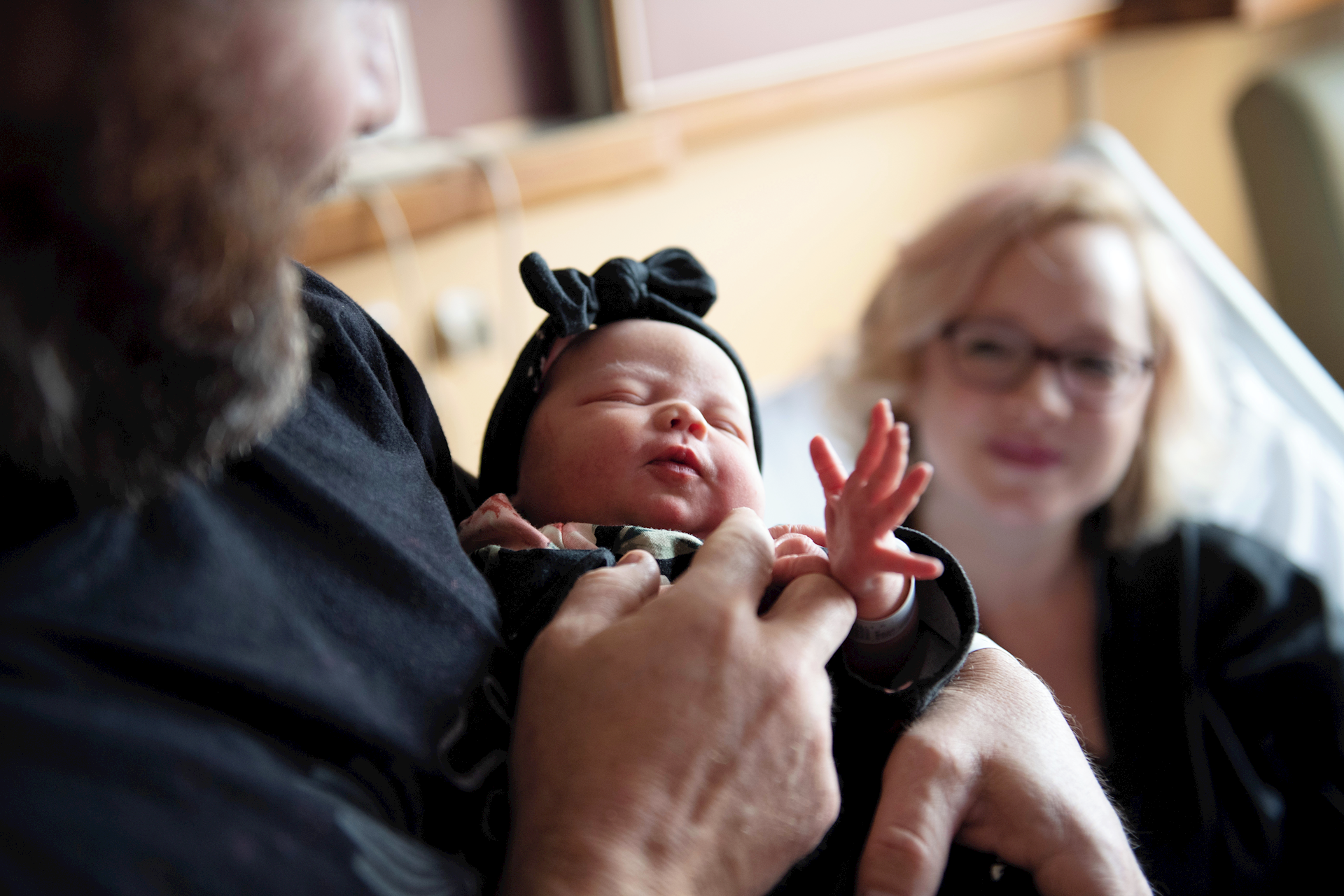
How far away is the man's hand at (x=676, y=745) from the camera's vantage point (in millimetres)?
535

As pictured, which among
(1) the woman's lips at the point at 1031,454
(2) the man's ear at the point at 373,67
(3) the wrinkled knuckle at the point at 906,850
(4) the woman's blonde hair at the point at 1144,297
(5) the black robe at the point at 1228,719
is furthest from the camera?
(4) the woman's blonde hair at the point at 1144,297

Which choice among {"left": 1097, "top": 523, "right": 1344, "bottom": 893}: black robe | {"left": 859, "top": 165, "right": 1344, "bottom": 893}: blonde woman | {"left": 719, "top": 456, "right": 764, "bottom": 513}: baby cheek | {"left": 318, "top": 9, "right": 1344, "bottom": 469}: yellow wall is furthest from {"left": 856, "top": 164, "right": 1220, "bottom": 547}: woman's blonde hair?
{"left": 719, "top": 456, "right": 764, "bottom": 513}: baby cheek

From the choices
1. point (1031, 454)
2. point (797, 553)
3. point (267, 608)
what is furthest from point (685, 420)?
point (1031, 454)

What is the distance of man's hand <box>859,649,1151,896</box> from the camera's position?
0.64 m

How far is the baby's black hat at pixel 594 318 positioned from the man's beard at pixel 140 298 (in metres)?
0.42

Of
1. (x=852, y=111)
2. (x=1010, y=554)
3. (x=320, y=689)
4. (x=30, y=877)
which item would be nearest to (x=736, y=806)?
(x=320, y=689)

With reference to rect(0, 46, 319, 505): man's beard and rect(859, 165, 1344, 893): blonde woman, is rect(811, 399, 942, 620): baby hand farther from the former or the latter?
rect(859, 165, 1344, 893): blonde woman

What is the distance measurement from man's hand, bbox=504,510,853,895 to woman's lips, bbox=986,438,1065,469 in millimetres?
1137

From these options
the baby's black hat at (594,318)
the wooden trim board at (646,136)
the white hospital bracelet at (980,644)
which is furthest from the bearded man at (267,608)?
the wooden trim board at (646,136)

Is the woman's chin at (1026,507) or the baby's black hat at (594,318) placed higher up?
the baby's black hat at (594,318)

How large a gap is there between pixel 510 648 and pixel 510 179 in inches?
49.0

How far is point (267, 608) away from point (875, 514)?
36 centimetres

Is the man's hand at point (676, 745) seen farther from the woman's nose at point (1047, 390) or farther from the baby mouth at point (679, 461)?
the woman's nose at point (1047, 390)

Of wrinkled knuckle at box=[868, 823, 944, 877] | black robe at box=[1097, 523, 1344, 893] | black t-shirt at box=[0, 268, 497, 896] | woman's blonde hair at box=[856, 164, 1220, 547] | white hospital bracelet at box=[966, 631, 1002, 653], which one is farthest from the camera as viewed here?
woman's blonde hair at box=[856, 164, 1220, 547]
